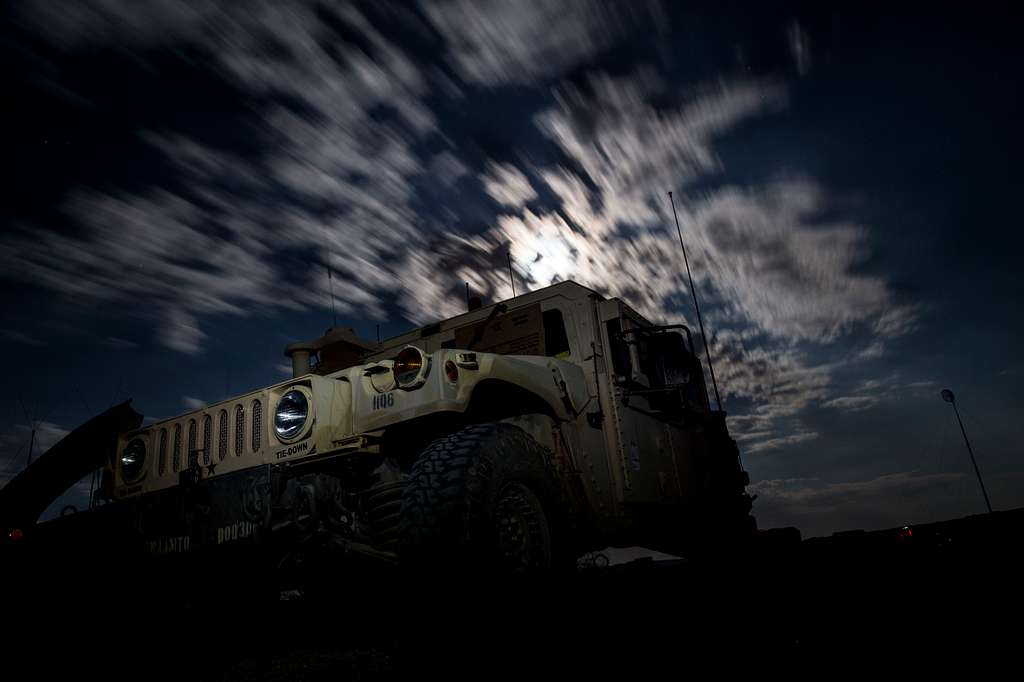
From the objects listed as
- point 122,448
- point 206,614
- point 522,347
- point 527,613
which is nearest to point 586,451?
point 522,347

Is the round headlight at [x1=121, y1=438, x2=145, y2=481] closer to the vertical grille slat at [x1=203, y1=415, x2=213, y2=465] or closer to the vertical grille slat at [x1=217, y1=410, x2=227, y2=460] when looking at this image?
the vertical grille slat at [x1=203, y1=415, x2=213, y2=465]

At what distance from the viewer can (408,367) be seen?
3.51 metres

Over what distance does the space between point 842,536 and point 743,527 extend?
1412 millimetres

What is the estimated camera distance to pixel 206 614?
4254 millimetres

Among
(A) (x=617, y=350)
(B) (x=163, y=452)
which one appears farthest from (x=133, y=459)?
(A) (x=617, y=350)

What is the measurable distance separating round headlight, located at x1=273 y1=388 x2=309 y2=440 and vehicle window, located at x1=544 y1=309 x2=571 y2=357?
2.35 m

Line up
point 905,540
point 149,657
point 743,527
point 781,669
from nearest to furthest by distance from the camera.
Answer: point 781,669, point 149,657, point 905,540, point 743,527

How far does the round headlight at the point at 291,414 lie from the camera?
3.60 m

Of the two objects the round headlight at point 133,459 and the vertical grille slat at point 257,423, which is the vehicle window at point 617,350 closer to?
the vertical grille slat at point 257,423

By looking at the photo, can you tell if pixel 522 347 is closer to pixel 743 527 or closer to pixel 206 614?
pixel 206 614

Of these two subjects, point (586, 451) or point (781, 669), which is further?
point (586, 451)

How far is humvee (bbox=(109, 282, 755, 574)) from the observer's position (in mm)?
3043

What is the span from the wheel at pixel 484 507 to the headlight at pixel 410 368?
0.42 meters

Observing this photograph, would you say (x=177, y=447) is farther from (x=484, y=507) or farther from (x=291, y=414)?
(x=484, y=507)
